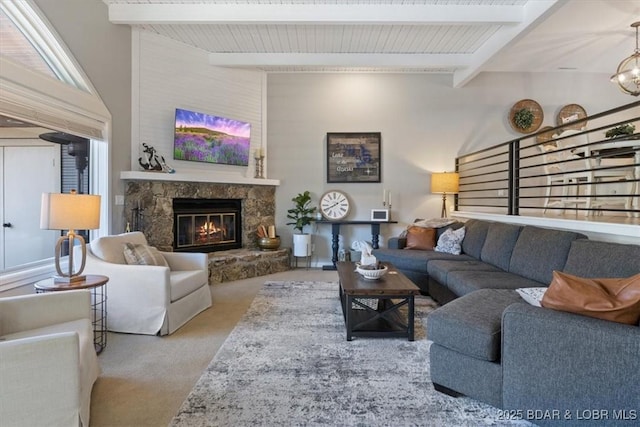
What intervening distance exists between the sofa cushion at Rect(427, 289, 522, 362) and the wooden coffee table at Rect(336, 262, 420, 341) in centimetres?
60

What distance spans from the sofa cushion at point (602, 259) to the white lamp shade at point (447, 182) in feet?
8.75

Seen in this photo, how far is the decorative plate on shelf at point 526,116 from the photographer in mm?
5582

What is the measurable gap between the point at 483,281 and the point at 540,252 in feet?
1.92

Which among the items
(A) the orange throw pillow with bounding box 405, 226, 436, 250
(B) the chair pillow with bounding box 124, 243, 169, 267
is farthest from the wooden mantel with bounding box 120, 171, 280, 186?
(A) the orange throw pillow with bounding box 405, 226, 436, 250

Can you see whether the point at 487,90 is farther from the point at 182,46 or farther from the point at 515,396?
the point at 515,396

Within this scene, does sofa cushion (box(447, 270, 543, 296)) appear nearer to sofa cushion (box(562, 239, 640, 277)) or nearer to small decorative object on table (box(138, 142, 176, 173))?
sofa cushion (box(562, 239, 640, 277))

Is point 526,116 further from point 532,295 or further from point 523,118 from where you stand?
point 532,295

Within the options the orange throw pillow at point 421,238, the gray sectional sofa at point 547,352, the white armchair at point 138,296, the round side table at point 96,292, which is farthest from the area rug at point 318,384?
the orange throw pillow at point 421,238

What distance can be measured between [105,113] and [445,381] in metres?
4.12

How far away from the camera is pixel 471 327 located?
1847mm

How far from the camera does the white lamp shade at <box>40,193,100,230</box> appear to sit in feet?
7.64

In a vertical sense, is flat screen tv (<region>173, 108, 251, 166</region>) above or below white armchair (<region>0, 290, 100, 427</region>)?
above

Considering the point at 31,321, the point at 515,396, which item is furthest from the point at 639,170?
the point at 31,321

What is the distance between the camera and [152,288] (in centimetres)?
280
